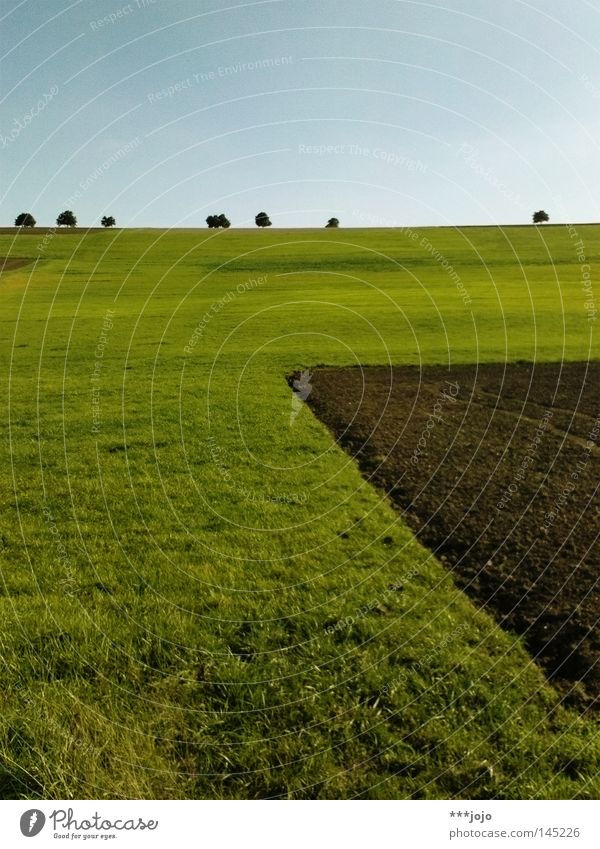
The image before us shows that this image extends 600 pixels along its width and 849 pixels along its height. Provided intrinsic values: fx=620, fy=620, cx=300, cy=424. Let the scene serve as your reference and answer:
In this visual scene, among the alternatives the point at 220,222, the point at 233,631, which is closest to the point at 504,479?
the point at 233,631

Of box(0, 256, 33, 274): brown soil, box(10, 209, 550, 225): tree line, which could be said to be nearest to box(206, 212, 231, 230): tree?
box(10, 209, 550, 225): tree line

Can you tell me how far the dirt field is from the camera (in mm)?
6941

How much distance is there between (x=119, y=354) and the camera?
2458 centimetres

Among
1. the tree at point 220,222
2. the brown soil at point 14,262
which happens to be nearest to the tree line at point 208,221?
the tree at point 220,222

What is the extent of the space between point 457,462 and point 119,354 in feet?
54.8

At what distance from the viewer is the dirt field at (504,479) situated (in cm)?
694

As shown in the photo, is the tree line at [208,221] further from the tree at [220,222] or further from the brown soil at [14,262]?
the brown soil at [14,262]

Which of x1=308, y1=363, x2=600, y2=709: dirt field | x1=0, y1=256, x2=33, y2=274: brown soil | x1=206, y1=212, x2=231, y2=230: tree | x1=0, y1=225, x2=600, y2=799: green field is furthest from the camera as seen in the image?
x1=0, y1=256, x2=33, y2=274: brown soil

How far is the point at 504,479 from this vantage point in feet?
35.8

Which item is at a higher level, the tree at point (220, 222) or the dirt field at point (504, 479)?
the tree at point (220, 222)

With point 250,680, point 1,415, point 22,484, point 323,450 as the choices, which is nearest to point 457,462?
point 323,450

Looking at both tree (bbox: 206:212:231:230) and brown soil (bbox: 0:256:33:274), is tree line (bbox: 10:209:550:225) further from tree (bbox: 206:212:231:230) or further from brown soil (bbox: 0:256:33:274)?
brown soil (bbox: 0:256:33:274)

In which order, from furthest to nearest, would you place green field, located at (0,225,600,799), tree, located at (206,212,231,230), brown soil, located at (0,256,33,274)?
brown soil, located at (0,256,33,274) → tree, located at (206,212,231,230) → green field, located at (0,225,600,799)

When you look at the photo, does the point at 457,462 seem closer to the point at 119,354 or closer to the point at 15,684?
the point at 15,684
